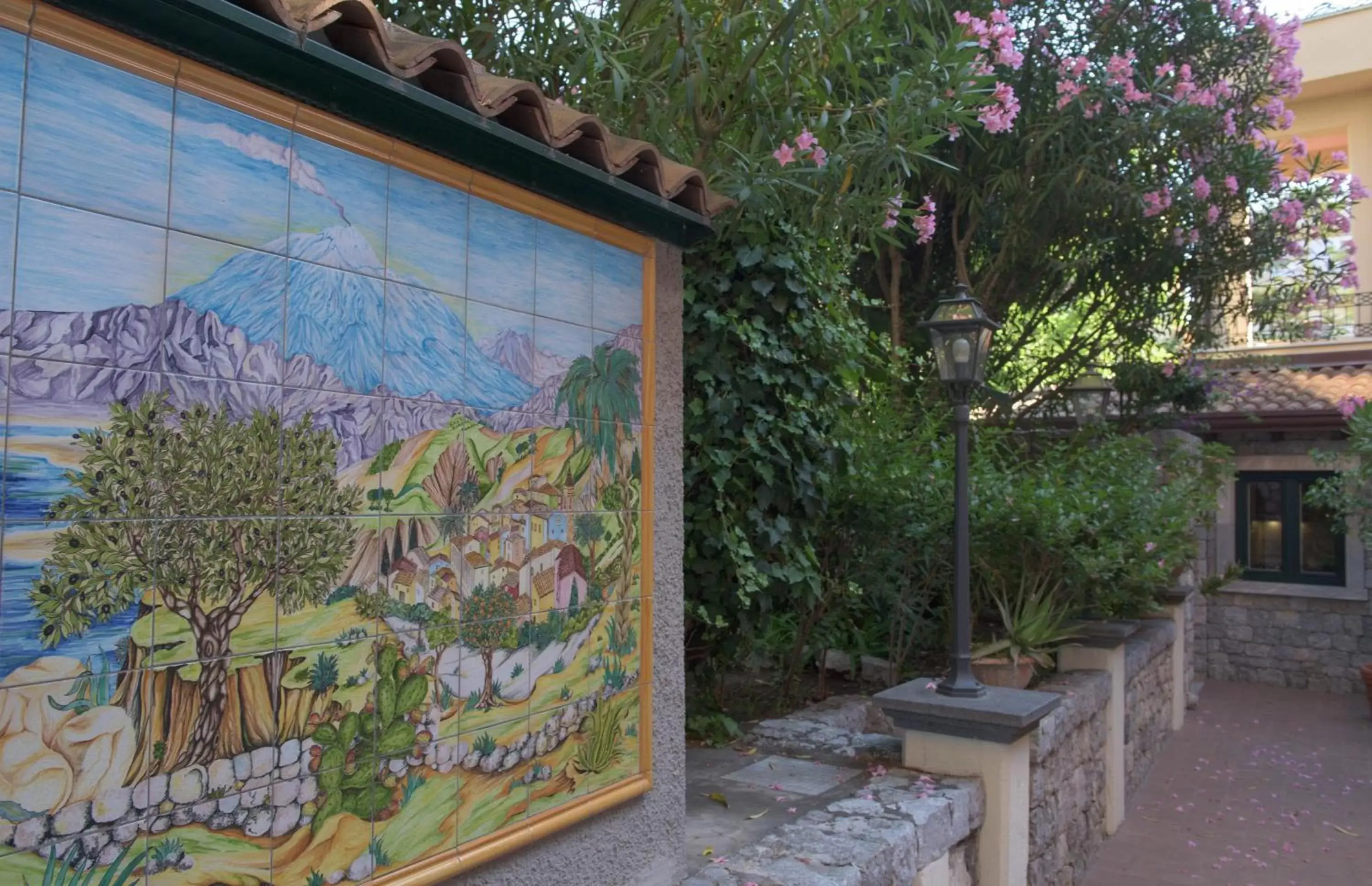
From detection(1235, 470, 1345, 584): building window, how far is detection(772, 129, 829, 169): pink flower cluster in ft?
34.4

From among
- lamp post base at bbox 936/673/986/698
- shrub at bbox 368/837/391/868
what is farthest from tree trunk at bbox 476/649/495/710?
lamp post base at bbox 936/673/986/698

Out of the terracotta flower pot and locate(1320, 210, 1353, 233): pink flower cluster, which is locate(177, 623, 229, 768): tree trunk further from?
locate(1320, 210, 1353, 233): pink flower cluster

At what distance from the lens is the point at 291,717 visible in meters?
1.83

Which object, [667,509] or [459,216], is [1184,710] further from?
[459,216]

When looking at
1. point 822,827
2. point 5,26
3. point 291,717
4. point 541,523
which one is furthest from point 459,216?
point 822,827

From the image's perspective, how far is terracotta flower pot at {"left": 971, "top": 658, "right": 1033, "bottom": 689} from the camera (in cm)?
584

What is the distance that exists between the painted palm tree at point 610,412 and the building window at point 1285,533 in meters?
11.7

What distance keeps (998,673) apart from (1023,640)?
1.79ft

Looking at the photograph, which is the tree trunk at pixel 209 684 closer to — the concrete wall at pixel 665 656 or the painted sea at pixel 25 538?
the painted sea at pixel 25 538

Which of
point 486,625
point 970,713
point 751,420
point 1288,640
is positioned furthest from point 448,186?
point 1288,640

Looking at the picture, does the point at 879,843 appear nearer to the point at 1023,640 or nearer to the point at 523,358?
the point at 523,358

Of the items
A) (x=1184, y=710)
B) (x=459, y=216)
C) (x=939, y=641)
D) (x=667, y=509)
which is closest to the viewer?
(x=459, y=216)

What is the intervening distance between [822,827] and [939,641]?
12.9 feet

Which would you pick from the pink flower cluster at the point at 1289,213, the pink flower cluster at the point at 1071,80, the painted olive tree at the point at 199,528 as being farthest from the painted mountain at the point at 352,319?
the pink flower cluster at the point at 1289,213
